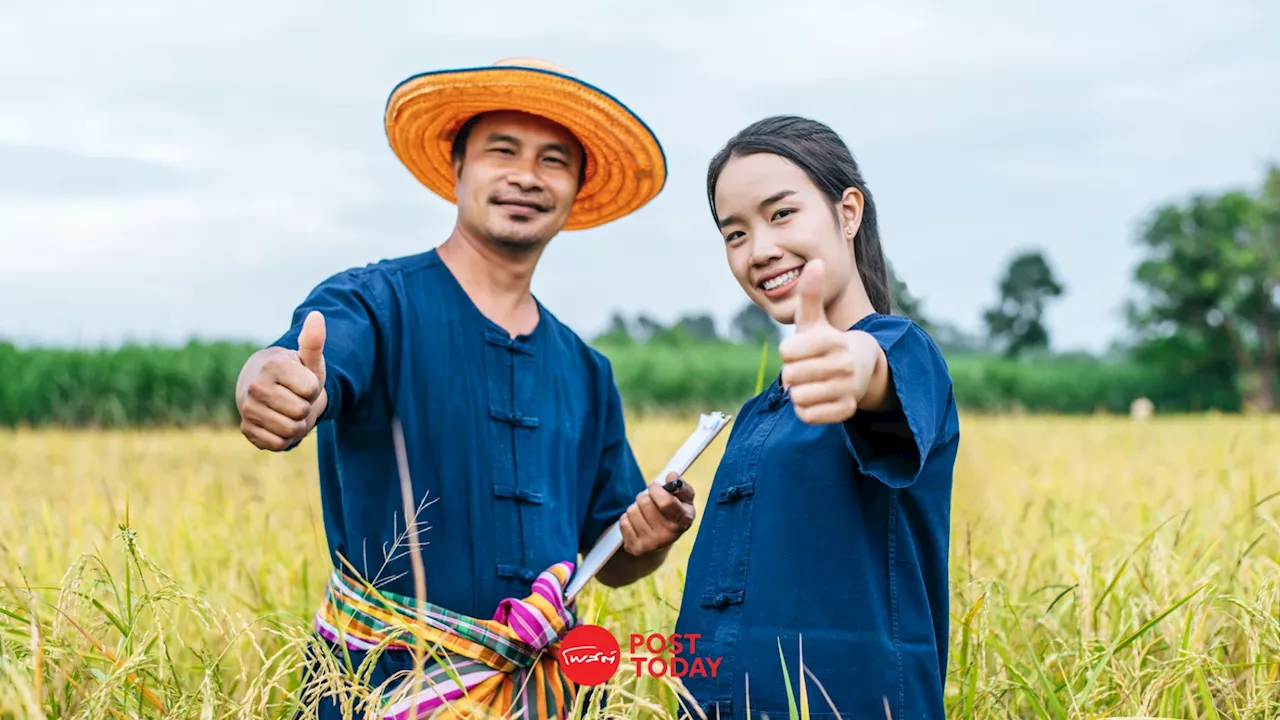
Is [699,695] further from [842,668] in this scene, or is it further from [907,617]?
[907,617]

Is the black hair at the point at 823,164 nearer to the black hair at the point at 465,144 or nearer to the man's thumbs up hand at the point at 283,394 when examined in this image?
the black hair at the point at 465,144

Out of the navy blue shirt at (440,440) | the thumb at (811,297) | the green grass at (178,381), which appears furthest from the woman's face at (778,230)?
the green grass at (178,381)

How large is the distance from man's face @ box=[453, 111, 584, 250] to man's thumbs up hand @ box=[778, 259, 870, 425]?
923mm

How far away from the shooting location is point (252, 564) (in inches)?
124

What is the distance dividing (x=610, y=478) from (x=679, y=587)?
451mm

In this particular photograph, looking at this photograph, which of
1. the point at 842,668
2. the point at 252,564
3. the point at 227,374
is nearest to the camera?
the point at 842,668

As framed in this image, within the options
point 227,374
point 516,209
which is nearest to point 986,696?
point 516,209

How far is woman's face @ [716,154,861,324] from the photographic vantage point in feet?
5.21

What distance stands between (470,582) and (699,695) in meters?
0.55

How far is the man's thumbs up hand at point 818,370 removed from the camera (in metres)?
1.25

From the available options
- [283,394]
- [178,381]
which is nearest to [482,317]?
[283,394]

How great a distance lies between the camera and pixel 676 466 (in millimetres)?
1682

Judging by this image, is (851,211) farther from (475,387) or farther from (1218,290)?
(1218,290)

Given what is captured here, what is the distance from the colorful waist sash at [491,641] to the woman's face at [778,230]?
2.28 feet
